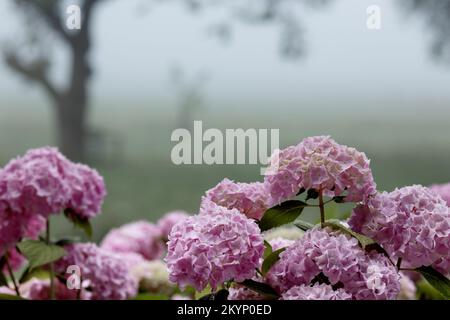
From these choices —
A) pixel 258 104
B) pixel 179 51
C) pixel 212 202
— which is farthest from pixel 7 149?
pixel 212 202

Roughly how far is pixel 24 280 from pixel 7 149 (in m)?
1.66

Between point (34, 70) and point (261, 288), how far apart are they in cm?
189

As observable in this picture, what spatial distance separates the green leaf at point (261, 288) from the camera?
636mm

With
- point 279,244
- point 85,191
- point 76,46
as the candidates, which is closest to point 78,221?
point 85,191

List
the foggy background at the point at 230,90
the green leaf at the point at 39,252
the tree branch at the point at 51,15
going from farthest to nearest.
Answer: the tree branch at the point at 51,15 → the foggy background at the point at 230,90 → the green leaf at the point at 39,252

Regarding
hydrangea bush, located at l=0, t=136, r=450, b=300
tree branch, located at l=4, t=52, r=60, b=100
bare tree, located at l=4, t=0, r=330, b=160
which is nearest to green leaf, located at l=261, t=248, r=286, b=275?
hydrangea bush, located at l=0, t=136, r=450, b=300

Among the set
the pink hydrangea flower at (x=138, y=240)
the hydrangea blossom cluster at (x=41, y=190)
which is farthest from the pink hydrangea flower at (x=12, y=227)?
the pink hydrangea flower at (x=138, y=240)

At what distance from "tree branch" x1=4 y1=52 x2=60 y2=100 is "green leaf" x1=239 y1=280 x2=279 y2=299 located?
6.04ft

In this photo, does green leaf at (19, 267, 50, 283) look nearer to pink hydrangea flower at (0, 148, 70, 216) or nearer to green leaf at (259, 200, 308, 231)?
pink hydrangea flower at (0, 148, 70, 216)

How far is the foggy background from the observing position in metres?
1.08

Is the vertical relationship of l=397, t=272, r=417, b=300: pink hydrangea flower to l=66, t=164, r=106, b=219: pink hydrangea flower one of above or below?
below

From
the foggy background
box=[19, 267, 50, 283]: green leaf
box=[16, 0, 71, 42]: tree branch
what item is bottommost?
box=[19, 267, 50, 283]: green leaf

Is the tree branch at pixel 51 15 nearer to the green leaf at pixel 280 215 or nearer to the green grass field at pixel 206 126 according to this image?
the green grass field at pixel 206 126

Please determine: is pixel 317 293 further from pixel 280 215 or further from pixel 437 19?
pixel 437 19
